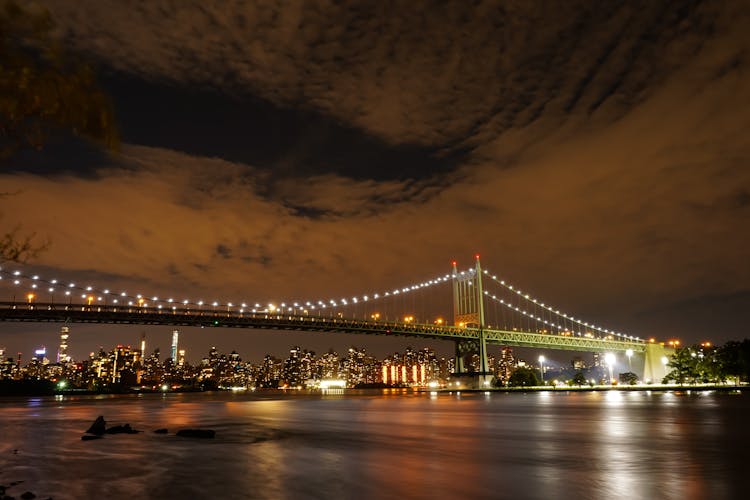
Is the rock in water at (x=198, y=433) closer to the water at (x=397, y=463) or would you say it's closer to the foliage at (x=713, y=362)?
the water at (x=397, y=463)

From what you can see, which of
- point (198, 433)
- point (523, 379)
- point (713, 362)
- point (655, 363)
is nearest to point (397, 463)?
point (198, 433)

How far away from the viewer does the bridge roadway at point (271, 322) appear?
238 feet

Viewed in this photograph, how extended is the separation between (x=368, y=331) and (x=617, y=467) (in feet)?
250

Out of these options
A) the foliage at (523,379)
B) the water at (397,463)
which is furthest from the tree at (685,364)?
the water at (397,463)

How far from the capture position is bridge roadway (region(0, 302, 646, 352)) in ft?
238

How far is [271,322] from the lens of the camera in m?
84.0

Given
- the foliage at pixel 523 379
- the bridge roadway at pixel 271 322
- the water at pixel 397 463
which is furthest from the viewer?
the foliage at pixel 523 379

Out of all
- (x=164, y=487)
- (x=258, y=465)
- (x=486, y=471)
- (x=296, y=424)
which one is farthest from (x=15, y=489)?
(x=296, y=424)

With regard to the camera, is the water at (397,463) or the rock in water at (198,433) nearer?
the water at (397,463)

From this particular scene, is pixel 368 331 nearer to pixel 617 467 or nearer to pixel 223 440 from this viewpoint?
pixel 223 440

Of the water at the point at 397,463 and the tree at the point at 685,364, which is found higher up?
the tree at the point at 685,364

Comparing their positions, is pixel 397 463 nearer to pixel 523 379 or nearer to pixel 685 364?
pixel 685 364

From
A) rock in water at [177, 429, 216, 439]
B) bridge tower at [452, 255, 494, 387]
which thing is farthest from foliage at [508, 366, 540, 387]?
rock in water at [177, 429, 216, 439]

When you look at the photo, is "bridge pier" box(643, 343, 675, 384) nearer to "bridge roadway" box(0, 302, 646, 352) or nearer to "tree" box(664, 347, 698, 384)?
"bridge roadway" box(0, 302, 646, 352)
